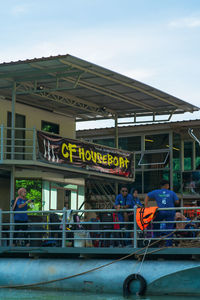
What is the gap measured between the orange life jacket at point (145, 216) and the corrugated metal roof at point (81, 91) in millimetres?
6342

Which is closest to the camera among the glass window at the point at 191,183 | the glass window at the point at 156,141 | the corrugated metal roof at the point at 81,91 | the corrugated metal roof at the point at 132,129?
the corrugated metal roof at the point at 81,91

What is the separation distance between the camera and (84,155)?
77.6 ft

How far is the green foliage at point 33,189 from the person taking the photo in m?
23.5

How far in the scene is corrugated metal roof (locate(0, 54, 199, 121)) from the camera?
20062mm

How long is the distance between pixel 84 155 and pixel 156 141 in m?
8.63

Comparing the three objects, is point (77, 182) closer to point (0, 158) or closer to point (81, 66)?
point (0, 158)

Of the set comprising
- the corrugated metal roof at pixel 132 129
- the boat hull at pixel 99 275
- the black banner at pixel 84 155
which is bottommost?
the boat hull at pixel 99 275

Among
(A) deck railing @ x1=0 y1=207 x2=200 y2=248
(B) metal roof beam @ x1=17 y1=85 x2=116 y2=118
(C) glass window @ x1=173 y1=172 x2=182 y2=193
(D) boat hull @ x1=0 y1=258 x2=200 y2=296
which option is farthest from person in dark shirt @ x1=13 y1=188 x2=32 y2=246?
(C) glass window @ x1=173 y1=172 x2=182 y2=193

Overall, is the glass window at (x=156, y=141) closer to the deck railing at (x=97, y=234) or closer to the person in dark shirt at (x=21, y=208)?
the deck railing at (x=97, y=234)

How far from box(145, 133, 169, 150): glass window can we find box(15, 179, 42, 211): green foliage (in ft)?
30.4

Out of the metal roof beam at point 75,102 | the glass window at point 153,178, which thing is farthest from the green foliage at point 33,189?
the glass window at point 153,178

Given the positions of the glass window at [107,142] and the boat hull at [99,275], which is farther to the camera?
the glass window at [107,142]

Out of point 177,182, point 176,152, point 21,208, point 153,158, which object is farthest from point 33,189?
point 176,152

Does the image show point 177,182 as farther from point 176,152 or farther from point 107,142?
point 107,142
